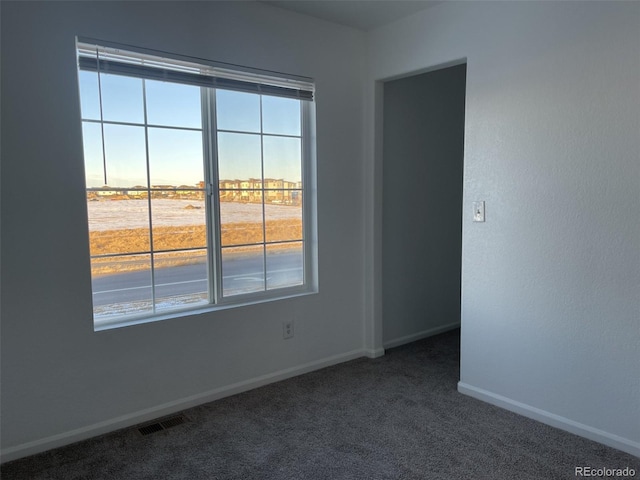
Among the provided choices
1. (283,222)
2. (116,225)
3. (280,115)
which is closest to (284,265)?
(283,222)

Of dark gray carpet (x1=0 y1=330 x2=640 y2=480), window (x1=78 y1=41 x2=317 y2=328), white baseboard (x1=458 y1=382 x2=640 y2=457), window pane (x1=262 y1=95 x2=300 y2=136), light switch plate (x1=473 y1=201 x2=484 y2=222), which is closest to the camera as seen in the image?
dark gray carpet (x1=0 y1=330 x2=640 y2=480)

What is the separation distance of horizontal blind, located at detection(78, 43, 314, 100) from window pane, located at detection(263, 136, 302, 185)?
0.30m

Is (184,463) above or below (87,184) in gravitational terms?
below

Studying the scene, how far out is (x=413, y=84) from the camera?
12.2 feet

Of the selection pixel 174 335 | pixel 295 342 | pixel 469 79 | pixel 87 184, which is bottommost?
pixel 295 342

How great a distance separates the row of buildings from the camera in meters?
2.48

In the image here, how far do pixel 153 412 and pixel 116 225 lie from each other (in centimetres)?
107

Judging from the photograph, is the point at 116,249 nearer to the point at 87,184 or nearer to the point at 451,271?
the point at 87,184

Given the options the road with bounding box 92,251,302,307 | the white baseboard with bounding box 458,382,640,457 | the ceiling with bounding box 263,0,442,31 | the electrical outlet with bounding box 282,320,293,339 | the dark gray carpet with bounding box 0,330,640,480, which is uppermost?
the ceiling with bounding box 263,0,442,31

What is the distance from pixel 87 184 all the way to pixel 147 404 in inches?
49.3

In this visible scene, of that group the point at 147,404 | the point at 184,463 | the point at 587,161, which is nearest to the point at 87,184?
the point at 147,404

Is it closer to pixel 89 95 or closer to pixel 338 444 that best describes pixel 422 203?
pixel 338 444

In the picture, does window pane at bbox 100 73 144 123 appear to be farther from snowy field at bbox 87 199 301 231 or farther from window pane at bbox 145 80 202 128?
snowy field at bbox 87 199 301 231

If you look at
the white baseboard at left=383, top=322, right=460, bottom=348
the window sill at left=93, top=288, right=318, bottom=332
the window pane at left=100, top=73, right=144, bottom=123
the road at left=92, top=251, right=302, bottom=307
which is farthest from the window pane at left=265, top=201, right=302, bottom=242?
the white baseboard at left=383, top=322, right=460, bottom=348
